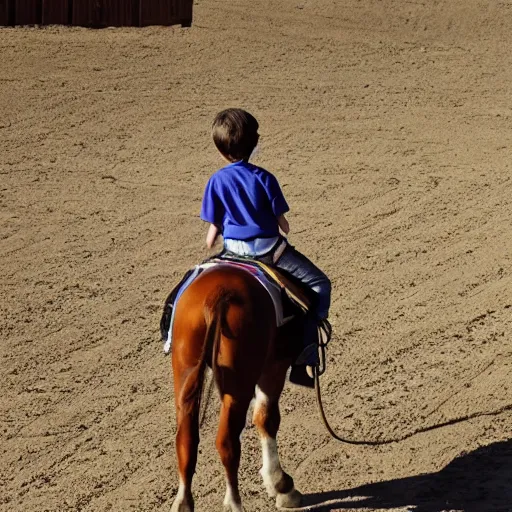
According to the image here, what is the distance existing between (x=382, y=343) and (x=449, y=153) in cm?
418

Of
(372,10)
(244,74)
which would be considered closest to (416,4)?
(372,10)

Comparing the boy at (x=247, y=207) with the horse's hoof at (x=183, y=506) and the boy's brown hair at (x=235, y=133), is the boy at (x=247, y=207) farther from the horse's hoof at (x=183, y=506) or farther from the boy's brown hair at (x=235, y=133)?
the horse's hoof at (x=183, y=506)

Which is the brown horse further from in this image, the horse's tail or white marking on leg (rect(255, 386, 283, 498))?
white marking on leg (rect(255, 386, 283, 498))

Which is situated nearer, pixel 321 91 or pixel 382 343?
pixel 382 343

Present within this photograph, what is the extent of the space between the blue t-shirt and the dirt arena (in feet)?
5.40

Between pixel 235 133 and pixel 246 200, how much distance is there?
388mm

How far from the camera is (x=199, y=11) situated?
15.7 metres

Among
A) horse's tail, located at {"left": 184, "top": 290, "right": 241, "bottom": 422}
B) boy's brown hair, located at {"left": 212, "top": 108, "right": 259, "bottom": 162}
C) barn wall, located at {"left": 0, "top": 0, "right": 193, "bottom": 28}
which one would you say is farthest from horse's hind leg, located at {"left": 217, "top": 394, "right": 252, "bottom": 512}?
barn wall, located at {"left": 0, "top": 0, "right": 193, "bottom": 28}

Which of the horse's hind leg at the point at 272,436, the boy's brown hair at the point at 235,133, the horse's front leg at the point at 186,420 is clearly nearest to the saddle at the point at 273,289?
the horse's front leg at the point at 186,420

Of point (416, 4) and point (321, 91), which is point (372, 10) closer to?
point (416, 4)

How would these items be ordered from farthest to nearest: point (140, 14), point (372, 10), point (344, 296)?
1. point (372, 10)
2. point (140, 14)
3. point (344, 296)

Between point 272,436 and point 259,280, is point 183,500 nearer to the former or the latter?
point 272,436

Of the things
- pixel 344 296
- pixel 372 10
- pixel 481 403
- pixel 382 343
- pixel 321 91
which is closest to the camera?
pixel 481 403

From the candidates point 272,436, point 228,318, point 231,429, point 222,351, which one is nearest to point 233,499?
point 231,429
